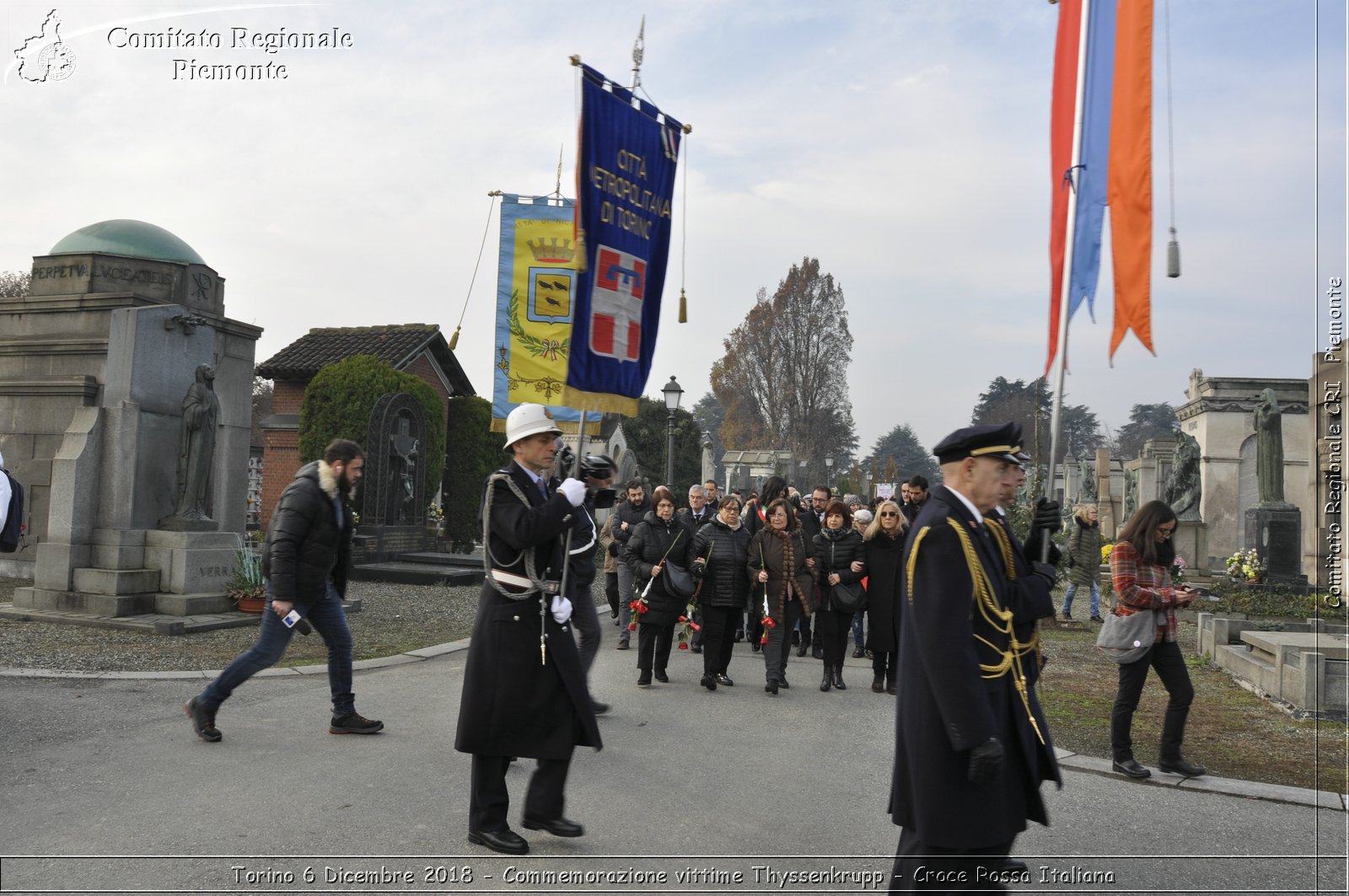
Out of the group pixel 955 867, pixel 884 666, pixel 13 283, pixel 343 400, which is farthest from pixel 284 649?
pixel 13 283

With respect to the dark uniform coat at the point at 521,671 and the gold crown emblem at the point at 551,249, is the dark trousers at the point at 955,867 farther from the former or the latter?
the gold crown emblem at the point at 551,249

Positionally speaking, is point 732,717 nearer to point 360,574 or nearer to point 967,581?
point 967,581

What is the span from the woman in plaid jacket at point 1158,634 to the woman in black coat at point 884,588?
2917mm

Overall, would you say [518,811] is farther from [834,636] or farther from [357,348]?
[357,348]

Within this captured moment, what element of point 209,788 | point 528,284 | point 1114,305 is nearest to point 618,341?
point 1114,305

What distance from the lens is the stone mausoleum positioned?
1147cm

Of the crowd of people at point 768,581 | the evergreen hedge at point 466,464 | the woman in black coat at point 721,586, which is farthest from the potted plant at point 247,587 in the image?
the evergreen hedge at point 466,464

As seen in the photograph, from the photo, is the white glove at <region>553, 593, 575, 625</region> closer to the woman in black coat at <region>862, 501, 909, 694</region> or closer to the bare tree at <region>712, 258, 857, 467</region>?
the woman in black coat at <region>862, 501, 909, 694</region>

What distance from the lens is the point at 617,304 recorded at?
20.7 ft

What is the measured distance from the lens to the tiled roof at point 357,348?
28547mm

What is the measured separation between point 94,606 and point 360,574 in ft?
25.2

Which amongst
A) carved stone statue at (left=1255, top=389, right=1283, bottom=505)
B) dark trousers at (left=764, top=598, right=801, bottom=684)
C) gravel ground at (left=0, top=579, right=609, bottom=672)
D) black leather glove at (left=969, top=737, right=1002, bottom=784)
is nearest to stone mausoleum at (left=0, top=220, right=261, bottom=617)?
gravel ground at (left=0, top=579, right=609, bottom=672)

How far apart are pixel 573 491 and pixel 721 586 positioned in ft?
15.0

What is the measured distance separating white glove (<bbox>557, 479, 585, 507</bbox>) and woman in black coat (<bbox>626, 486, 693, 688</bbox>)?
14.5ft
